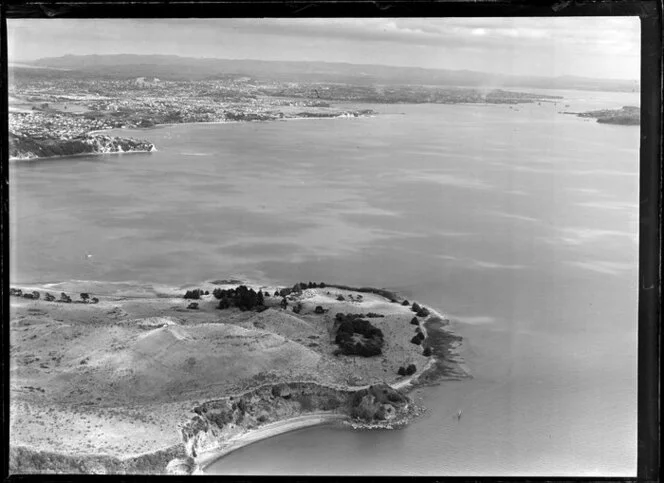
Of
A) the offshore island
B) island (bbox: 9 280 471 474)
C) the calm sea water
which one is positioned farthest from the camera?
the offshore island

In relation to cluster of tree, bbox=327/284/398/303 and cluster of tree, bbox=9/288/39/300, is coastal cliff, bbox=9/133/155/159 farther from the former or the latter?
cluster of tree, bbox=327/284/398/303

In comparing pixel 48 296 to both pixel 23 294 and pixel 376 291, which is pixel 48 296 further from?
pixel 376 291

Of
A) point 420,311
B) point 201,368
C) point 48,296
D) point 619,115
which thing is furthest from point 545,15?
point 48,296

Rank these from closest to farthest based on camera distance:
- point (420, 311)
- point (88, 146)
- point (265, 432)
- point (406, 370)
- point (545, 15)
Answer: point (545, 15) → point (265, 432) → point (406, 370) → point (420, 311) → point (88, 146)

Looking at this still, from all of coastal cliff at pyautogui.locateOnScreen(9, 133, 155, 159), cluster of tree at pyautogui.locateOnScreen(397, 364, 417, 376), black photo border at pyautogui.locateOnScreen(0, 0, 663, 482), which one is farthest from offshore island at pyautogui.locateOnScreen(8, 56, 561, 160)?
cluster of tree at pyautogui.locateOnScreen(397, 364, 417, 376)

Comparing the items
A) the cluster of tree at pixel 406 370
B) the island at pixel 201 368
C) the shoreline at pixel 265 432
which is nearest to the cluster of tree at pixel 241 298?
the island at pixel 201 368

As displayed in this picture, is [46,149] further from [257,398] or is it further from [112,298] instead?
[257,398]

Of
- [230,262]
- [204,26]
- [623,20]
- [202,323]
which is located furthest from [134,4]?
[623,20]
